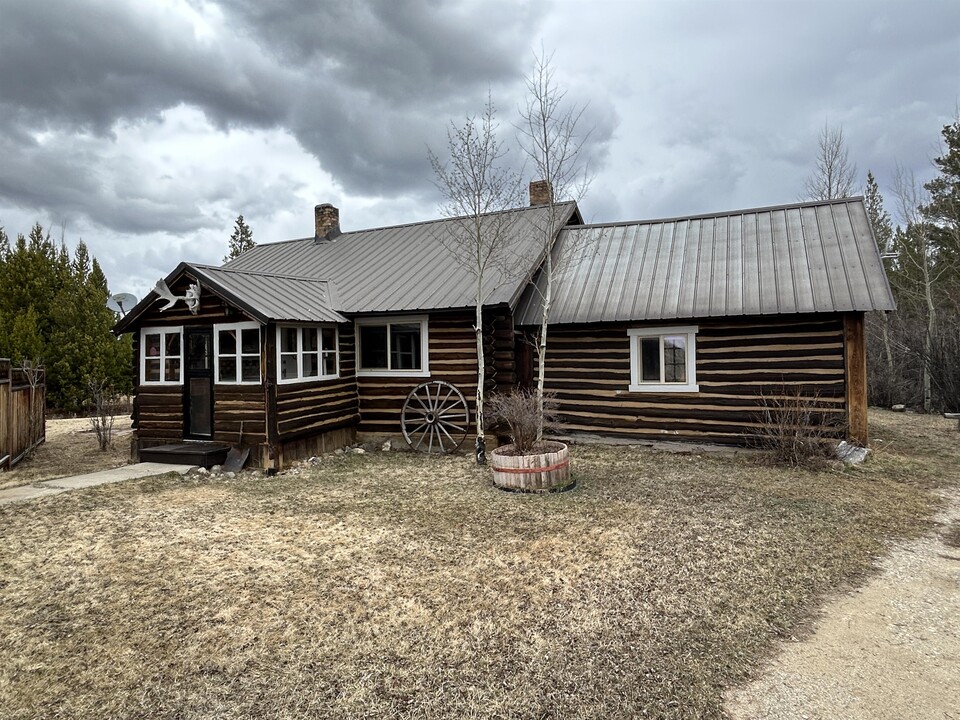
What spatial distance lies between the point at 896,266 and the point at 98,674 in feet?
130

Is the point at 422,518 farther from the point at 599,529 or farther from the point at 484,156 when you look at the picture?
the point at 484,156

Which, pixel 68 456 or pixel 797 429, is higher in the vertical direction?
pixel 797 429

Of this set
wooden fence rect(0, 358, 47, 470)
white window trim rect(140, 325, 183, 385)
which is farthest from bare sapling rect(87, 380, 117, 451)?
white window trim rect(140, 325, 183, 385)

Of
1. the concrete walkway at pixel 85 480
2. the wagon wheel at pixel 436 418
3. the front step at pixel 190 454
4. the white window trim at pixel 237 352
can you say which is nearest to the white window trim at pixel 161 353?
the white window trim at pixel 237 352

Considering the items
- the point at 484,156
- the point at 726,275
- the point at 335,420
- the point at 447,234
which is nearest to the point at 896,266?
the point at 726,275

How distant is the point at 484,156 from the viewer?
37.3 feet

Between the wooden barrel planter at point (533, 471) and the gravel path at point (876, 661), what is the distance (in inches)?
168

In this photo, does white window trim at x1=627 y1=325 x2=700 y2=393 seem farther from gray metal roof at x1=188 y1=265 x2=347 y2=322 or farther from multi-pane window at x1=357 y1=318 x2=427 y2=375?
gray metal roof at x1=188 y1=265 x2=347 y2=322

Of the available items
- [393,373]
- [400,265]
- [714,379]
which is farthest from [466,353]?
[714,379]

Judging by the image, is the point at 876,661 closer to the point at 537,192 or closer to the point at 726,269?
the point at 726,269

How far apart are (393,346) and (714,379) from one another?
7273 mm

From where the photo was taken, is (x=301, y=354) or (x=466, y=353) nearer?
(x=301, y=354)

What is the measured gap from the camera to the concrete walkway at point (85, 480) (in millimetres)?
8609

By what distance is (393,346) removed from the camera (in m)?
13.5
